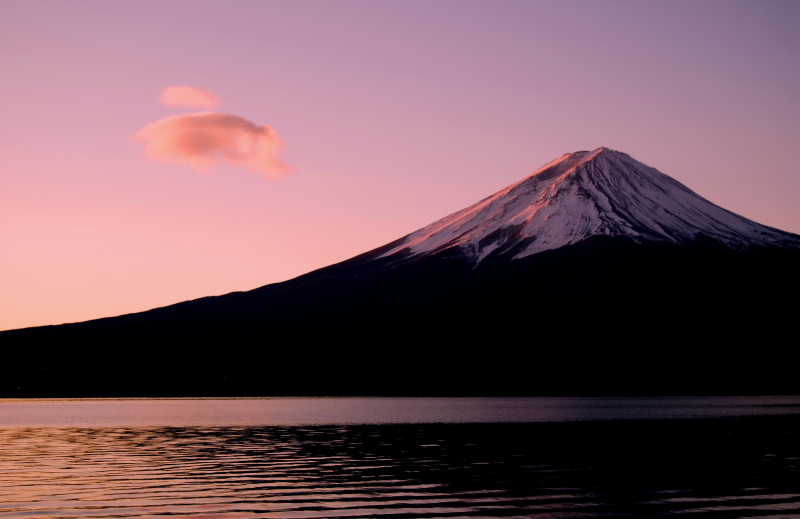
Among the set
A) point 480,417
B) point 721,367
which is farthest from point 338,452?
point 721,367

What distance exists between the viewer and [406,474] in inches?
1478

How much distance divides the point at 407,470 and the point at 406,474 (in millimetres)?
1544

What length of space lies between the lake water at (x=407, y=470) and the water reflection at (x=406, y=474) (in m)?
0.08

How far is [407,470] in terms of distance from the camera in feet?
128

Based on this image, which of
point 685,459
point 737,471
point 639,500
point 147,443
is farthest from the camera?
point 147,443

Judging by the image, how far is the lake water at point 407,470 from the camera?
93.9ft

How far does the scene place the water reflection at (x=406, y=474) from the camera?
28.6 m

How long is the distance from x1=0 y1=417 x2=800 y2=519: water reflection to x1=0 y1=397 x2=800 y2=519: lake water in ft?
0.27

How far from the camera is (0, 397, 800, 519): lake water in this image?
28.6 meters

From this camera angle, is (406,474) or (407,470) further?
(407,470)

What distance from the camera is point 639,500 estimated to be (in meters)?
30.3

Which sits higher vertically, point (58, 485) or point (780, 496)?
point (58, 485)

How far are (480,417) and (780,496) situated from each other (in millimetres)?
55901

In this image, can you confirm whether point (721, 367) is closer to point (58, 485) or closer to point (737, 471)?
point (737, 471)
